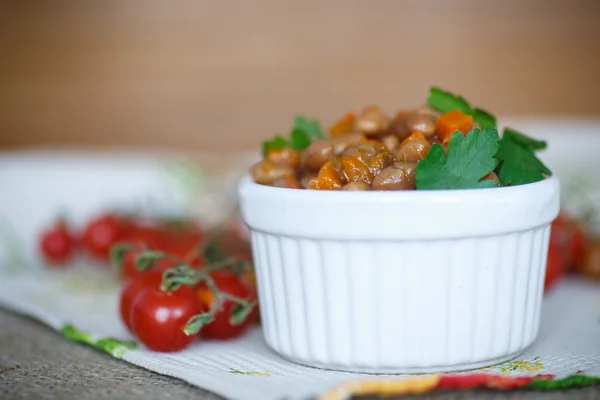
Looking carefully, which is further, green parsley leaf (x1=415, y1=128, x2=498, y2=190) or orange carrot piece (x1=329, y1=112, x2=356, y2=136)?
orange carrot piece (x1=329, y1=112, x2=356, y2=136)

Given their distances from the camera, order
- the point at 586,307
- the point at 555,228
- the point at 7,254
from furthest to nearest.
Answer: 1. the point at 7,254
2. the point at 555,228
3. the point at 586,307

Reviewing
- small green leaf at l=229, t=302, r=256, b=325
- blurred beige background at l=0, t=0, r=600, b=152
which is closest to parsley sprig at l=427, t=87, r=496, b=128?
small green leaf at l=229, t=302, r=256, b=325

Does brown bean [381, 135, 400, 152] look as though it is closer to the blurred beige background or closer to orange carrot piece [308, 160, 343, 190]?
orange carrot piece [308, 160, 343, 190]

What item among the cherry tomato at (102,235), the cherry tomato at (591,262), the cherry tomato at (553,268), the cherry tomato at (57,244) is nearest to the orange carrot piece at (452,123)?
the cherry tomato at (553,268)

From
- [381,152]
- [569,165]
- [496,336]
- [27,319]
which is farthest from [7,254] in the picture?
[569,165]

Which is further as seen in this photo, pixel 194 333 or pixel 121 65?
pixel 121 65

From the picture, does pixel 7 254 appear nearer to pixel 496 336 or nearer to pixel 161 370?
pixel 161 370

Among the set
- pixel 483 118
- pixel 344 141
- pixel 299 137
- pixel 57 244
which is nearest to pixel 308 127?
pixel 299 137
